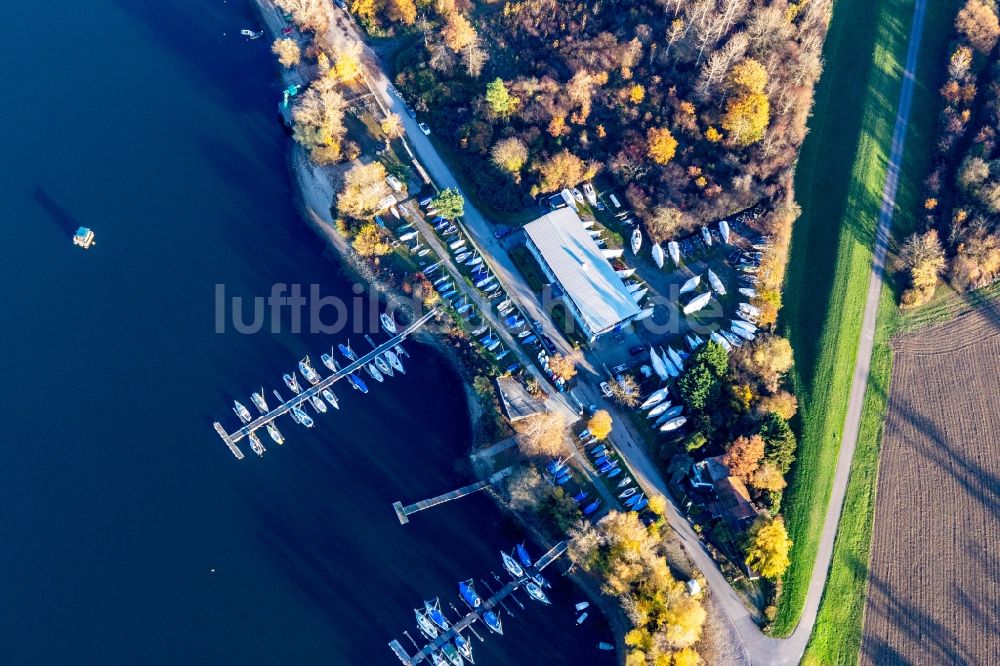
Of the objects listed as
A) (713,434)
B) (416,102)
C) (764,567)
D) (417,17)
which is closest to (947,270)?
(713,434)

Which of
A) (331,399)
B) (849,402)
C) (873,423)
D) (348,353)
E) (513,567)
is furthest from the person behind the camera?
(348,353)

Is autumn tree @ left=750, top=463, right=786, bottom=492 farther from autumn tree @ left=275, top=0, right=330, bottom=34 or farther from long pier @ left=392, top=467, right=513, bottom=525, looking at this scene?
autumn tree @ left=275, top=0, right=330, bottom=34

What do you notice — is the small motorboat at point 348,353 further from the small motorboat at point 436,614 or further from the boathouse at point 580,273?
the small motorboat at point 436,614

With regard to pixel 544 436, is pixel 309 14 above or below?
above

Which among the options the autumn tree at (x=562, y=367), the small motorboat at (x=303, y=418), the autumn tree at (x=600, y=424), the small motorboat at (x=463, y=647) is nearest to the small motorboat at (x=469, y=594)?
the small motorboat at (x=463, y=647)

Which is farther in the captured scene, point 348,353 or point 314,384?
point 348,353

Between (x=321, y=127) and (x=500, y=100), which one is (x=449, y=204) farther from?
(x=321, y=127)

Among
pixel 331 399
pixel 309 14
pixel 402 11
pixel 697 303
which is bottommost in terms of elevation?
pixel 697 303

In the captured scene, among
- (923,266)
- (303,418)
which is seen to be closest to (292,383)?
(303,418)
